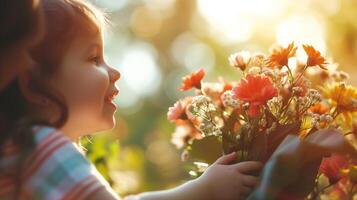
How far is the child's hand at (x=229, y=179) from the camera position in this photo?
1.03m

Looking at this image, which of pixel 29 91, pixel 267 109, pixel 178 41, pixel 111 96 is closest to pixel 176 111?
pixel 111 96

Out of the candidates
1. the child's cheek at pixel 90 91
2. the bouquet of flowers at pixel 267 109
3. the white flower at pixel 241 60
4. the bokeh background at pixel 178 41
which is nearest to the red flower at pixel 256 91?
the bouquet of flowers at pixel 267 109

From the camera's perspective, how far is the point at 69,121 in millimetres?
1162

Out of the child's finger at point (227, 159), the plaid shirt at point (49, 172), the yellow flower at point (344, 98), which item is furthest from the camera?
the yellow flower at point (344, 98)

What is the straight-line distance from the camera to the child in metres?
0.95

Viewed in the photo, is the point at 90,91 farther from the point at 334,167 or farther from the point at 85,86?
the point at 334,167

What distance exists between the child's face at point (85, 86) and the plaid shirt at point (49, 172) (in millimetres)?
179

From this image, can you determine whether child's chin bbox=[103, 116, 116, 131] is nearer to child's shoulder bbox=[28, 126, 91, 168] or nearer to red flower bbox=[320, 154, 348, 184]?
child's shoulder bbox=[28, 126, 91, 168]

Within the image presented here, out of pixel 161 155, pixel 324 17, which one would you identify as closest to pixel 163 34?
pixel 161 155

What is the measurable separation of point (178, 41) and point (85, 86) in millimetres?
12365

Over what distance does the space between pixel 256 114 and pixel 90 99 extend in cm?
30

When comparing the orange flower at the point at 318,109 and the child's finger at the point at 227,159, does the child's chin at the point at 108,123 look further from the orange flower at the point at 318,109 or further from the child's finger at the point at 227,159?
the orange flower at the point at 318,109

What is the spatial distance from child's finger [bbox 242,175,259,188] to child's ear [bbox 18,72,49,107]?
1.11 feet

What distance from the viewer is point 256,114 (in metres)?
1.11
